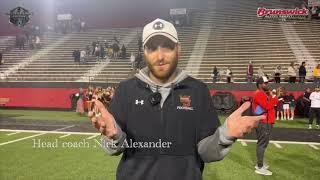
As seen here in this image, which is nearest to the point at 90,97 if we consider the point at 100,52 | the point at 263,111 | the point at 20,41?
the point at 100,52

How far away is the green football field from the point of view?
8500 millimetres

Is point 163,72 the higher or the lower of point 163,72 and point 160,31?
the lower

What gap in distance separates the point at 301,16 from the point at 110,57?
633 inches

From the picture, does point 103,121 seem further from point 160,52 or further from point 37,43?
point 37,43

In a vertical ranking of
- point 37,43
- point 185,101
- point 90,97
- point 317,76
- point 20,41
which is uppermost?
point 20,41

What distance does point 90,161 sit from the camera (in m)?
9.70

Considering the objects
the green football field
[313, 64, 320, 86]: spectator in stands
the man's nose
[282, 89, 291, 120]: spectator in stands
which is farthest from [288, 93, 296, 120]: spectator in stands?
the man's nose

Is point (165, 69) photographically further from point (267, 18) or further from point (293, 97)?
point (267, 18)

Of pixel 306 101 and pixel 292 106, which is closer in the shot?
pixel 292 106

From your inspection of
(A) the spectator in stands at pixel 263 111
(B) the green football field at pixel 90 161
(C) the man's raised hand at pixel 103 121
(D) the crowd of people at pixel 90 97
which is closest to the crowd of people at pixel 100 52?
(D) the crowd of people at pixel 90 97

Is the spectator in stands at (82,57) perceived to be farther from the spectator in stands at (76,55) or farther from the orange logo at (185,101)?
the orange logo at (185,101)

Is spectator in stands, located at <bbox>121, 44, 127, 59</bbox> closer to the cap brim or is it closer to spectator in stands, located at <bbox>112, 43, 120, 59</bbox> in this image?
spectator in stands, located at <bbox>112, 43, 120, 59</bbox>

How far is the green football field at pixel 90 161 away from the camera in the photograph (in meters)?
Result: 8.50

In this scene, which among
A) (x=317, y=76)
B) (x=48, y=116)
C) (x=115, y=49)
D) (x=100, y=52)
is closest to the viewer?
(x=48, y=116)
